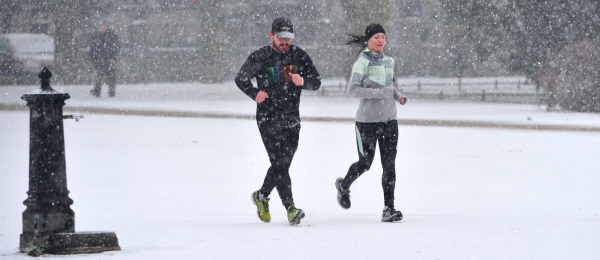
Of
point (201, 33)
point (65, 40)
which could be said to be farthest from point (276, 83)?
point (201, 33)

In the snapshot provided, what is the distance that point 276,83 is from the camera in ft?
26.6

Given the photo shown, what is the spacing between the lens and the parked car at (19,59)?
1254 inches

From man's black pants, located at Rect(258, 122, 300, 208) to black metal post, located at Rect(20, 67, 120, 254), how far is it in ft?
5.96

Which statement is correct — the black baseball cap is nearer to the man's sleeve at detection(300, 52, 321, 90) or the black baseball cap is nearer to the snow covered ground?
the man's sleeve at detection(300, 52, 321, 90)

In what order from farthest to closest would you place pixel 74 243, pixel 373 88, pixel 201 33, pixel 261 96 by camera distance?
pixel 201 33 → pixel 373 88 → pixel 261 96 → pixel 74 243

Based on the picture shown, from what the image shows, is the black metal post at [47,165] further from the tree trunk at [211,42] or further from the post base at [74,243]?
the tree trunk at [211,42]

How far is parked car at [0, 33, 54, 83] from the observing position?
105 ft

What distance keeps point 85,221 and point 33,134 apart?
176cm

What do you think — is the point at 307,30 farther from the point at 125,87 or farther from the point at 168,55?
the point at 125,87

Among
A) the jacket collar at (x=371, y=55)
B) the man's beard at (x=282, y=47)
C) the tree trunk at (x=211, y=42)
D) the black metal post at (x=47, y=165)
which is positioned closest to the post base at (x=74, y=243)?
the black metal post at (x=47, y=165)

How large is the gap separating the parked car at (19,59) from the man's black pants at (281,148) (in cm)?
2444

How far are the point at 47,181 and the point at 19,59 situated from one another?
85.5 ft

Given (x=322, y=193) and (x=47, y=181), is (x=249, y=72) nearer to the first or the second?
(x=47, y=181)

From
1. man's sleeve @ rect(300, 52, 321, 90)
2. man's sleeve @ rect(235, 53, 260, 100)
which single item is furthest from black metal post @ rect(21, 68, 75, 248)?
man's sleeve @ rect(300, 52, 321, 90)
